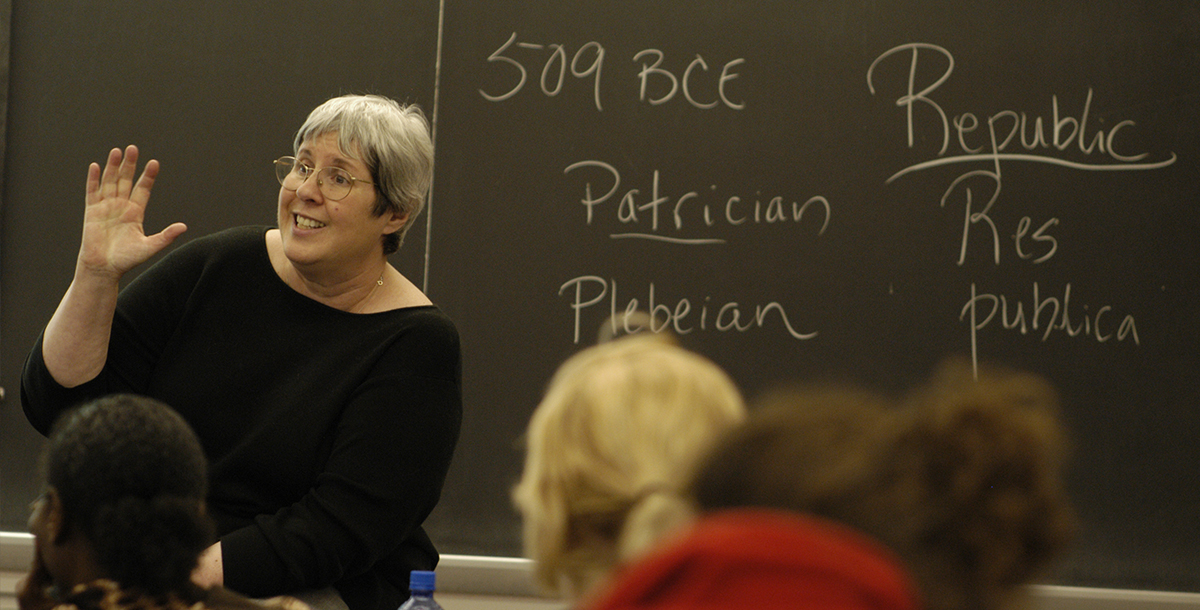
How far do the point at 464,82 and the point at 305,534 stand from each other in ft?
4.59

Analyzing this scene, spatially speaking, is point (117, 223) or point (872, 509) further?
point (117, 223)

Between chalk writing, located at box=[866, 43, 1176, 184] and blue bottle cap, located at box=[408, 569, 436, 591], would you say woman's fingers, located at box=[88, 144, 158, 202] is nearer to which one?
blue bottle cap, located at box=[408, 569, 436, 591]

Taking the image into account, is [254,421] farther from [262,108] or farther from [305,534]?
[262,108]

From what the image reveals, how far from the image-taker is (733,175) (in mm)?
2814

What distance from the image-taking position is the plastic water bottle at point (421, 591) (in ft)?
5.79

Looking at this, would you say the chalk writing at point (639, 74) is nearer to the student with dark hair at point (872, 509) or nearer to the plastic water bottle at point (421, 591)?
the plastic water bottle at point (421, 591)

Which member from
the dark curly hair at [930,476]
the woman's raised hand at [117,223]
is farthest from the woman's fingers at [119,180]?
the dark curly hair at [930,476]

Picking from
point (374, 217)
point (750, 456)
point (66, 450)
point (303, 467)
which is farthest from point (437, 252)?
point (750, 456)

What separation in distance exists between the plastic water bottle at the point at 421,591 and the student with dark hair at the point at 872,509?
1.12m

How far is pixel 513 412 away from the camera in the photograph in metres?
2.80

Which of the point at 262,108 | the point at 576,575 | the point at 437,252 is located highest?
the point at 262,108

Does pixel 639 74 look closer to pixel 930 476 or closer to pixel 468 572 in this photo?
pixel 468 572

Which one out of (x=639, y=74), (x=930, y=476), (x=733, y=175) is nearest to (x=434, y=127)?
(x=639, y=74)

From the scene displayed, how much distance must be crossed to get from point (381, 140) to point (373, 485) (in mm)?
592
